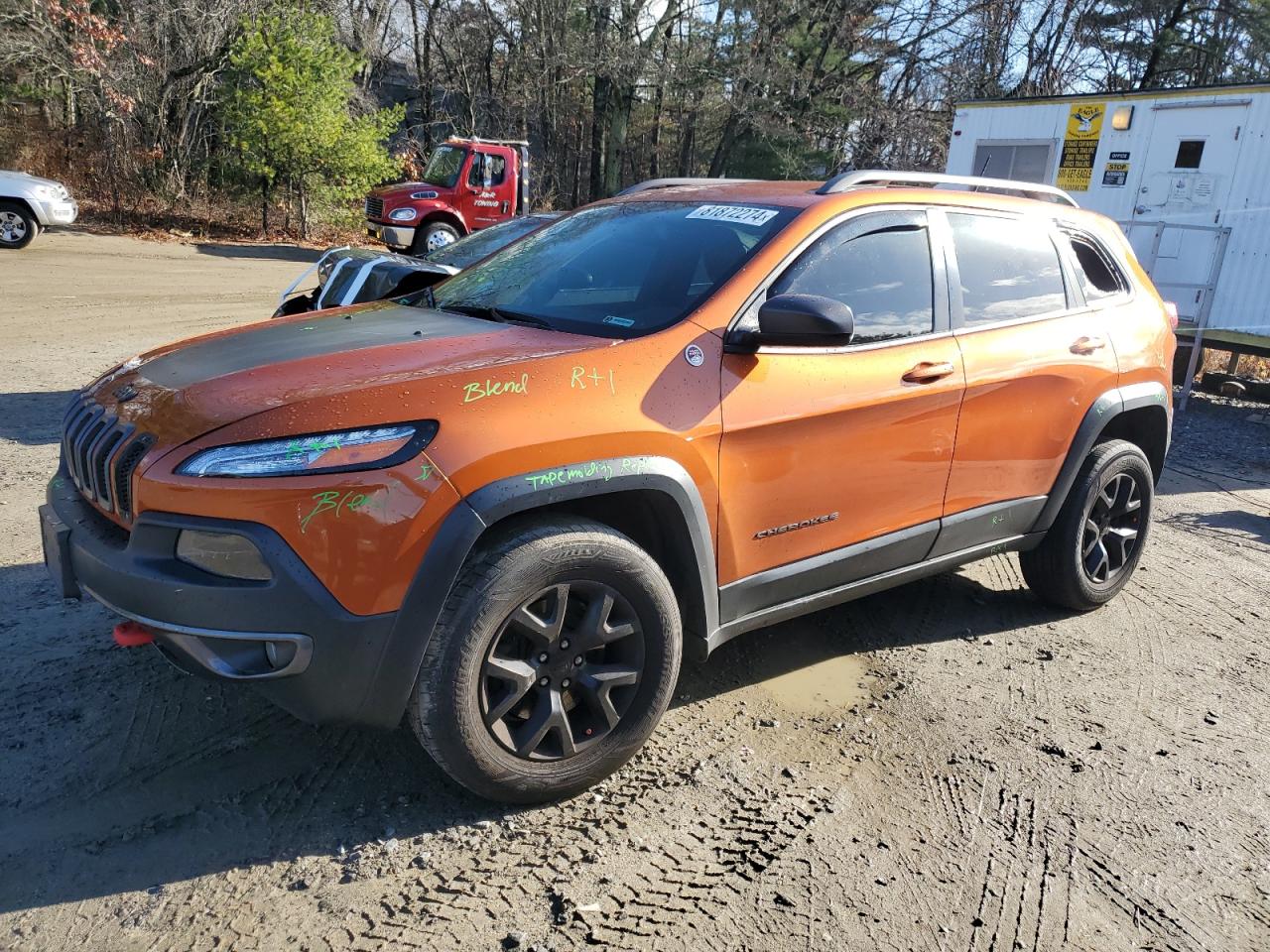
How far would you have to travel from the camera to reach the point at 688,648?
3.24 metres

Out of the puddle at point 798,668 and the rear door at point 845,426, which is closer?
the rear door at point 845,426

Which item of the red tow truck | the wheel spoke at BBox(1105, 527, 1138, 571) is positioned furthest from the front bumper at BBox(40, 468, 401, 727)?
the red tow truck

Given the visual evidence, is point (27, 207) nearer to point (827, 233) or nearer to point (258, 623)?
point (827, 233)

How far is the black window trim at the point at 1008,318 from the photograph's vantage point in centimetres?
379

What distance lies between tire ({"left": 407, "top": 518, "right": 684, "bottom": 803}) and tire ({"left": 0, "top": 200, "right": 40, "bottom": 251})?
1646cm

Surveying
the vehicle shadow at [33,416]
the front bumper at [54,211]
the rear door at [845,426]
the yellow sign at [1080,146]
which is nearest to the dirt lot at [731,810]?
the rear door at [845,426]

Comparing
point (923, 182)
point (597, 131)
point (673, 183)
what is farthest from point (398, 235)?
point (923, 182)

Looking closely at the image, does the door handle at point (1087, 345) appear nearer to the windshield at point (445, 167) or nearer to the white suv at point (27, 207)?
the white suv at point (27, 207)

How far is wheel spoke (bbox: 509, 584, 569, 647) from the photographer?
8.98 ft

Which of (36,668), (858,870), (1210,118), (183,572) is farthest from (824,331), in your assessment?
(1210,118)

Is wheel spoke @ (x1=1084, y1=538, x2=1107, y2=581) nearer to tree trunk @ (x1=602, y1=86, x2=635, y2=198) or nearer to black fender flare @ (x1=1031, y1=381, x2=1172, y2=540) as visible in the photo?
black fender flare @ (x1=1031, y1=381, x2=1172, y2=540)

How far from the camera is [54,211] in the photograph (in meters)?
15.6

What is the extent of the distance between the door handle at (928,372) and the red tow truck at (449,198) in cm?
1598

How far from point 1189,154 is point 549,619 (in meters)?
11.8
